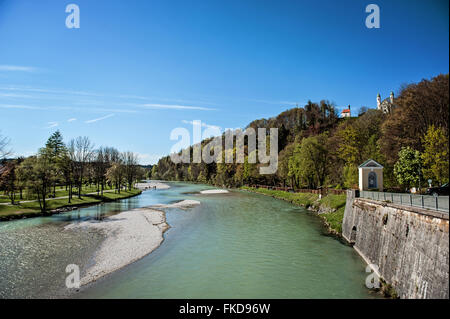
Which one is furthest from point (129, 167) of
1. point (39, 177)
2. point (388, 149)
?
point (388, 149)

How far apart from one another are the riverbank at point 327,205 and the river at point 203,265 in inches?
72.1

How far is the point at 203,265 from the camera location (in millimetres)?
15938

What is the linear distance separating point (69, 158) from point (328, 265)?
54784mm

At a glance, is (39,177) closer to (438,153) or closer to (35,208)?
(35,208)

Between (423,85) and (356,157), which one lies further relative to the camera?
(356,157)

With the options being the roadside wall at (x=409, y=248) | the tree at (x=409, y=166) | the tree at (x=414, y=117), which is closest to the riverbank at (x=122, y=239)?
the roadside wall at (x=409, y=248)

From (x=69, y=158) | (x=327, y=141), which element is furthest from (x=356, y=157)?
(x=69, y=158)

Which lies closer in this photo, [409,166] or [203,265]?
[203,265]

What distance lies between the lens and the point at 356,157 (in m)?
42.1

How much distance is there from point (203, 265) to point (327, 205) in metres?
22.9

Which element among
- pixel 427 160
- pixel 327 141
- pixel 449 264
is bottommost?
pixel 449 264

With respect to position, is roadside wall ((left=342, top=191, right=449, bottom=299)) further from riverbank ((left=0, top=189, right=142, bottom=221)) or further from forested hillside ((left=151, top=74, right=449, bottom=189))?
riverbank ((left=0, top=189, right=142, bottom=221))

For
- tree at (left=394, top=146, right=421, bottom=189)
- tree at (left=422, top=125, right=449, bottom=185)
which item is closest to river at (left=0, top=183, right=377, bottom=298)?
tree at (left=394, top=146, right=421, bottom=189)
